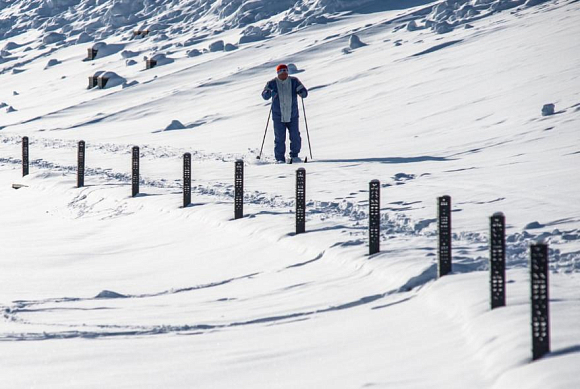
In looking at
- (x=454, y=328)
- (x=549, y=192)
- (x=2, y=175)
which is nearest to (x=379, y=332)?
(x=454, y=328)

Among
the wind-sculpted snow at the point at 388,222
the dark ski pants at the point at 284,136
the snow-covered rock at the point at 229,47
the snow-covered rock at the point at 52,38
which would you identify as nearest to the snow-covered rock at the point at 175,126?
the wind-sculpted snow at the point at 388,222

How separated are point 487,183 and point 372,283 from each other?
244 inches

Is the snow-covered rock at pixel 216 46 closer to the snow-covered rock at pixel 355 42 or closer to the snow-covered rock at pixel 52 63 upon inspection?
the snow-covered rock at pixel 355 42

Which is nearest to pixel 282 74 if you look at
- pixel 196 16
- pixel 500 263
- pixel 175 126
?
pixel 500 263

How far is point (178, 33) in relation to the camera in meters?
51.8

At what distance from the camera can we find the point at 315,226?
1001 cm

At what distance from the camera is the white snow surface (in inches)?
210

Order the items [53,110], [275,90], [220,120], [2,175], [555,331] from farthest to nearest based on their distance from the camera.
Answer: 1. [53,110]
2. [220,120]
3. [2,175]
4. [275,90]
5. [555,331]

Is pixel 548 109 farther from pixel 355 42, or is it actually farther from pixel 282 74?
pixel 355 42

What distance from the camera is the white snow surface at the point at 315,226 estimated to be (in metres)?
5.35

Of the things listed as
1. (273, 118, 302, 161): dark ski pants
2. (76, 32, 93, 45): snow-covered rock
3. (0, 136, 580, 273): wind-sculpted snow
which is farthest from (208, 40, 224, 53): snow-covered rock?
(273, 118, 302, 161): dark ski pants

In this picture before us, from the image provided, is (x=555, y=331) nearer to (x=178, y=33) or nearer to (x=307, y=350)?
(x=307, y=350)

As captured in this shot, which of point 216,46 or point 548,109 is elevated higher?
point 216,46

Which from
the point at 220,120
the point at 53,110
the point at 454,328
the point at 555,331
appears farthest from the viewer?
the point at 53,110
